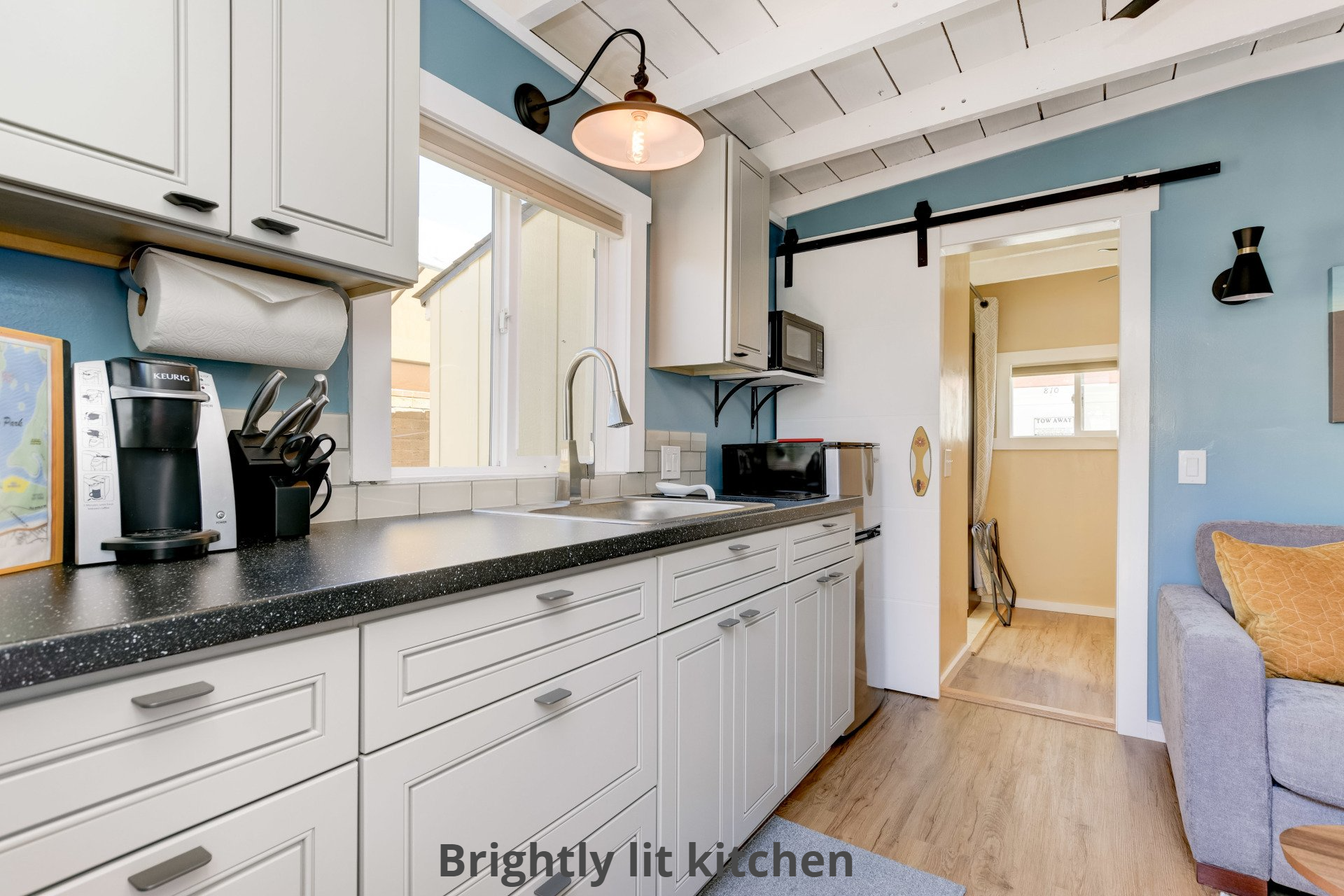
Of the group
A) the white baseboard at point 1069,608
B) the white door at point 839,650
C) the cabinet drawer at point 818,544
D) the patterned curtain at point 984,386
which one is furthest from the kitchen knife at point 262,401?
the white baseboard at point 1069,608

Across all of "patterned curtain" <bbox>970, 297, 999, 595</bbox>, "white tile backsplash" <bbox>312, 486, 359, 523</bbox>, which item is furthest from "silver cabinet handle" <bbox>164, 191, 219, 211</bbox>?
"patterned curtain" <bbox>970, 297, 999, 595</bbox>

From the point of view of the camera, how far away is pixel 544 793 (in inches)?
43.6

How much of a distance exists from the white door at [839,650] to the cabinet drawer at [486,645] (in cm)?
115

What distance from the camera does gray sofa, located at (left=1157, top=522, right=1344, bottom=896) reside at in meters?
1.52

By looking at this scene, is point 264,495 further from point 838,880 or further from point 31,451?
point 838,880

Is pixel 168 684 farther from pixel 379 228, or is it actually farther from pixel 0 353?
pixel 379 228

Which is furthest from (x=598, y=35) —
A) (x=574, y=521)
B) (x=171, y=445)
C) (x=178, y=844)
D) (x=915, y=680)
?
(x=915, y=680)

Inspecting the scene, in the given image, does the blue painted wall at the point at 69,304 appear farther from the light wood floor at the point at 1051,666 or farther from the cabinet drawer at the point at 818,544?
the light wood floor at the point at 1051,666

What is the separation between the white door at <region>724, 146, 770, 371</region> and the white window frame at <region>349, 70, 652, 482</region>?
13.3 inches

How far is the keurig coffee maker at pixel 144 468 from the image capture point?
926 mm

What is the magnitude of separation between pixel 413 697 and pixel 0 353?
28.5 inches

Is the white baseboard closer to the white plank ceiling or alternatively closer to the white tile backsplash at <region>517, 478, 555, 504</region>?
the white plank ceiling

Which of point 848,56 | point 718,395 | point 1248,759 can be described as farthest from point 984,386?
point 1248,759

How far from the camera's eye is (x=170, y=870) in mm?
649
